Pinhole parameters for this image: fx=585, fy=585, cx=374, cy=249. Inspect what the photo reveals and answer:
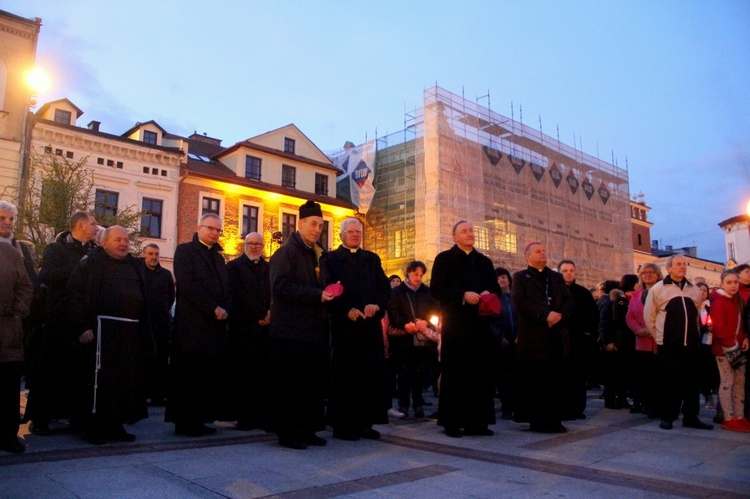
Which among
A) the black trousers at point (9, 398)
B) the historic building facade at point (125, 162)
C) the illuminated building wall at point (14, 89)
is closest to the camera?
the black trousers at point (9, 398)

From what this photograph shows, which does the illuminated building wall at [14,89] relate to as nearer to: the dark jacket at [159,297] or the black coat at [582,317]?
the dark jacket at [159,297]

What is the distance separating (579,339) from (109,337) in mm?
5857

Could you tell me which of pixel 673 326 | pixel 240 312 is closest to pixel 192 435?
pixel 240 312

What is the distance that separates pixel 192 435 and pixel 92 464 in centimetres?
153

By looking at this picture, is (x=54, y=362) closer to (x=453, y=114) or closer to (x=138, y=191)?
(x=138, y=191)

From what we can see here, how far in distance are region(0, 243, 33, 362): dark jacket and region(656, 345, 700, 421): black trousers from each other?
6387 mm

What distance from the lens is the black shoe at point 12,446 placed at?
14.8ft

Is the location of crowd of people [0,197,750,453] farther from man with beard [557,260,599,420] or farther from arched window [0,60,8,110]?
arched window [0,60,8,110]

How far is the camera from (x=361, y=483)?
3.68 m

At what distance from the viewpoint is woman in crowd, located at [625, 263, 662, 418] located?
746cm

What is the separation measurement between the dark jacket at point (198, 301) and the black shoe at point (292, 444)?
49.0 inches

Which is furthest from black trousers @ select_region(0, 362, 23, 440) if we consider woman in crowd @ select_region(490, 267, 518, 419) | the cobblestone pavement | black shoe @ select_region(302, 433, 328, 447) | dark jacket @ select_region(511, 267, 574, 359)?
woman in crowd @ select_region(490, 267, 518, 419)

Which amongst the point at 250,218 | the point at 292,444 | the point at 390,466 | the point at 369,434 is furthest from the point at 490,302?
the point at 250,218

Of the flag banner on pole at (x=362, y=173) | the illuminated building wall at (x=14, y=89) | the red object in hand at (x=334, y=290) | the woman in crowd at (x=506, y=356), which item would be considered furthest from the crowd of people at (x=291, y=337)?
the flag banner on pole at (x=362, y=173)
